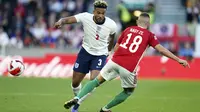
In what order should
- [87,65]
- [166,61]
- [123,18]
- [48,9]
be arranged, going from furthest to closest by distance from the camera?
[48,9], [123,18], [166,61], [87,65]

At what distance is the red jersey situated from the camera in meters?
13.2

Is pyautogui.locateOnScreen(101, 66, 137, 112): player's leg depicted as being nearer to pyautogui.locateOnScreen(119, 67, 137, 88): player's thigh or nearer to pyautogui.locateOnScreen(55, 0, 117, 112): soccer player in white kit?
pyautogui.locateOnScreen(119, 67, 137, 88): player's thigh

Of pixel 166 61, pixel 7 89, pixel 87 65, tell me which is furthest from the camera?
pixel 166 61

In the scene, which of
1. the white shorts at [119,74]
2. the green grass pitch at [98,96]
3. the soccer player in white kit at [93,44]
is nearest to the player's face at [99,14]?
the soccer player in white kit at [93,44]

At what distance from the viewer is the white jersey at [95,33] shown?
14.5 m

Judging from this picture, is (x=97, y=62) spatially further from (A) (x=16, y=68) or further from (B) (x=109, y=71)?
(A) (x=16, y=68)

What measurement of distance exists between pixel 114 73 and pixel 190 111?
9.84 ft

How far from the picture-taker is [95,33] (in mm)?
14516

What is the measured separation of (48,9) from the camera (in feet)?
108

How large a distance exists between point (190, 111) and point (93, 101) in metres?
3.07

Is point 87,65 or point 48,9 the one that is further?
point 48,9

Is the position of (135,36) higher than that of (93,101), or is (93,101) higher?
(135,36)

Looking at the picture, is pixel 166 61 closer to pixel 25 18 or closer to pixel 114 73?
pixel 25 18

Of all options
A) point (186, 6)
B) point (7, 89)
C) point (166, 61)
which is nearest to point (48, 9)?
point (186, 6)
